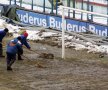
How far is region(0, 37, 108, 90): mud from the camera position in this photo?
14.5 metres

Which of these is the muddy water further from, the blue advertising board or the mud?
the blue advertising board

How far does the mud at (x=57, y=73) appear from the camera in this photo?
1454cm

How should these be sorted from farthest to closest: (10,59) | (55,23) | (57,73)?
(55,23) < (10,59) < (57,73)

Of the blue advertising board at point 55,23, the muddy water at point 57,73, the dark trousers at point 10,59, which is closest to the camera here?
the muddy water at point 57,73

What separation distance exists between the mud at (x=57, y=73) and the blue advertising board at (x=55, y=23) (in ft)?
10.7

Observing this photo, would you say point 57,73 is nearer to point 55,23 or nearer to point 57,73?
point 57,73

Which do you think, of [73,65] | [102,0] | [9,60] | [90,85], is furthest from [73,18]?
[90,85]

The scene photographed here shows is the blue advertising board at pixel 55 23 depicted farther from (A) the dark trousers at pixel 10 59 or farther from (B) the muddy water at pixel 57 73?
(A) the dark trousers at pixel 10 59

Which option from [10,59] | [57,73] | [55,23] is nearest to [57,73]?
[57,73]

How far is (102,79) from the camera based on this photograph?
614 inches

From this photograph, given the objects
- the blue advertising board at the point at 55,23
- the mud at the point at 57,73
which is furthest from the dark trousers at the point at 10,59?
the blue advertising board at the point at 55,23

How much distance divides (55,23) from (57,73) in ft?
33.8

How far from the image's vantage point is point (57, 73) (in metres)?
16.5

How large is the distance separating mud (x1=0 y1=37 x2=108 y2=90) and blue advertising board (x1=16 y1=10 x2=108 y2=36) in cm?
327
